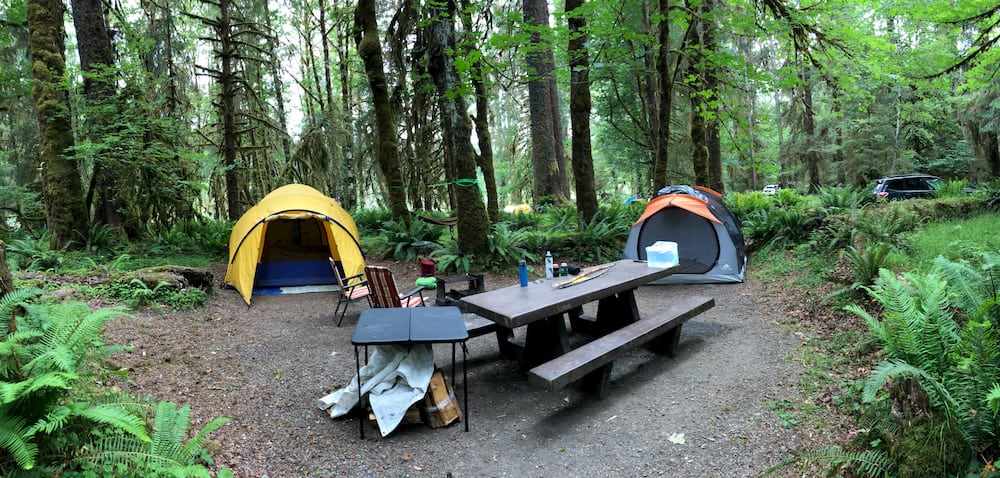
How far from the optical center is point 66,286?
5727mm

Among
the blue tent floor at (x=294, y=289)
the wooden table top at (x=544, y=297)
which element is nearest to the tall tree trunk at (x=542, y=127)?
the blue tent floor at (x=294, y=289)

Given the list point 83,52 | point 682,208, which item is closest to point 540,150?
point 682,208

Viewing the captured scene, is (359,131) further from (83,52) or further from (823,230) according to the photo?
(823,230)

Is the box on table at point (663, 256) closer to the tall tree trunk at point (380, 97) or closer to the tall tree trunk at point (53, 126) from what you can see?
the tall tree trunk at point (380, 97)

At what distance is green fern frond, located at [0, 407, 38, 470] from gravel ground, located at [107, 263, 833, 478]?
1029 millimetres

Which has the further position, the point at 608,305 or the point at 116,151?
the point at 116,151

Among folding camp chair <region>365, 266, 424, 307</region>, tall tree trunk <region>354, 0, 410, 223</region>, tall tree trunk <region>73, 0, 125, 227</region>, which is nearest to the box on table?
folding camp chair <region>365, 266, 424, 307</region>

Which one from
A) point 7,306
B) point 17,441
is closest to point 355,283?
point 7,306

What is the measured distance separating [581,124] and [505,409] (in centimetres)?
670

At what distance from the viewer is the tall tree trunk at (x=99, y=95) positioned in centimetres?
834

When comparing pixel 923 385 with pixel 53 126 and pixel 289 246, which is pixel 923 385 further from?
pixel 53 126

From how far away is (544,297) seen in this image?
13.6 feet

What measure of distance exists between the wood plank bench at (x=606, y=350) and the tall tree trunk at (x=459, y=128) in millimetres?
4659

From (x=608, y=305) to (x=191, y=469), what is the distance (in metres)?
4.04
